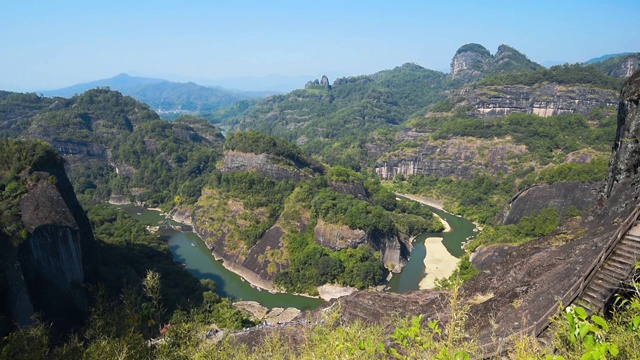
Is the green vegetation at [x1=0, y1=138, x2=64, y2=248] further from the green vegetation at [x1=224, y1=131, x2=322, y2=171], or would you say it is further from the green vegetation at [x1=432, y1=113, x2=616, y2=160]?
the green vegetation at [x1=432, y1=113, x2=616, y2=160]

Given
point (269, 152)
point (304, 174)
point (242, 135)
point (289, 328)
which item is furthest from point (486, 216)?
point (289, 328)

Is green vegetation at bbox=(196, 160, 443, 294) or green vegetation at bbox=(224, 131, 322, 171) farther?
green vegetation at bbox=(224, 131, 322, 171)

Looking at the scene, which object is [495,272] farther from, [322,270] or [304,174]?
[304,174]

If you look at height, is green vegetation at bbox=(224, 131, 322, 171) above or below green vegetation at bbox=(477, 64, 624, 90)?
below

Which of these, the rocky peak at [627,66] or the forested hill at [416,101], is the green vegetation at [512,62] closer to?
the forested hill at [416,101]

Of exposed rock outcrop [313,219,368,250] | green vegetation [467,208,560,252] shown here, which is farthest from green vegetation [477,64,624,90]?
exposed rock outcrop [313,219,368,250]

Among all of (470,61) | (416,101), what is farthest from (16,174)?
(470,61)
